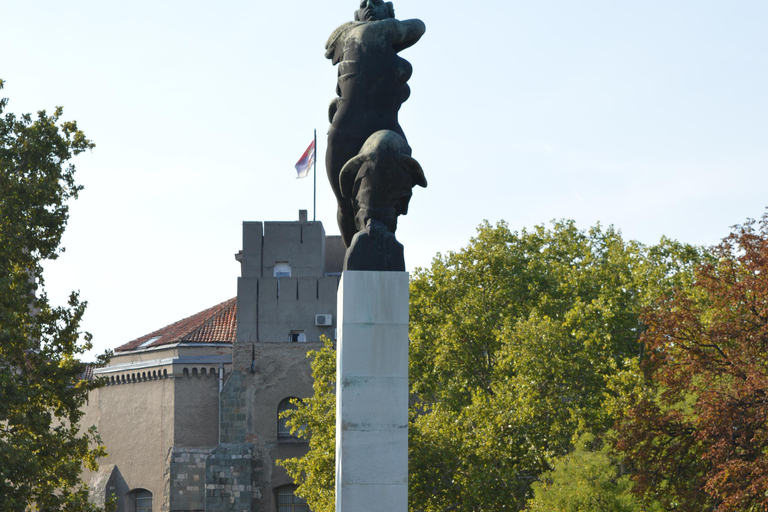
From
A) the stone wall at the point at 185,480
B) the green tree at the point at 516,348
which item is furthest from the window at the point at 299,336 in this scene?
the green tree at the point at 516,348

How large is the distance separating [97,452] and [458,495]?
9.02 meters

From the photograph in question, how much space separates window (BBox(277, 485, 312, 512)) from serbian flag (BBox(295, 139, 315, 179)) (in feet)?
48.8

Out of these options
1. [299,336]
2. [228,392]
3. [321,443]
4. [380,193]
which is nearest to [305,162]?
[299,336]

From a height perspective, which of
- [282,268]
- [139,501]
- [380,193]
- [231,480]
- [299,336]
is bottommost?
[139,501]

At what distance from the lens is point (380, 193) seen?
9.63m

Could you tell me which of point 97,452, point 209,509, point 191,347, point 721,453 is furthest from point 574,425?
point 191,347

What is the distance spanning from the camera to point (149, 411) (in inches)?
1823

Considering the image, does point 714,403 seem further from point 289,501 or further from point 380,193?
point 289,501

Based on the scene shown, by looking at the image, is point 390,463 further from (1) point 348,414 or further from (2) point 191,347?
(2) point 191,347

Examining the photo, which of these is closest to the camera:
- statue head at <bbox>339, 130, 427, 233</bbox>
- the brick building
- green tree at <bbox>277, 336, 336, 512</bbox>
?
statue head at <bbox>339, 130, 427, 233</bbox>

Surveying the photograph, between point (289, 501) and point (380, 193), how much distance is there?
1360 inches

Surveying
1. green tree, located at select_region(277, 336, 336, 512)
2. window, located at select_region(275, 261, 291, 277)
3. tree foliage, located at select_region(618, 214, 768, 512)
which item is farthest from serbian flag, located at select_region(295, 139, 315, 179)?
tree foliage, located at select_region(618, 214, 768, 512)

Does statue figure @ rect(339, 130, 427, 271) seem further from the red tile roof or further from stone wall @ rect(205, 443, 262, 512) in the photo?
the red tile roof

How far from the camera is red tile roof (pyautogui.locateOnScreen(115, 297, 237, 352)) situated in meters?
46.7
